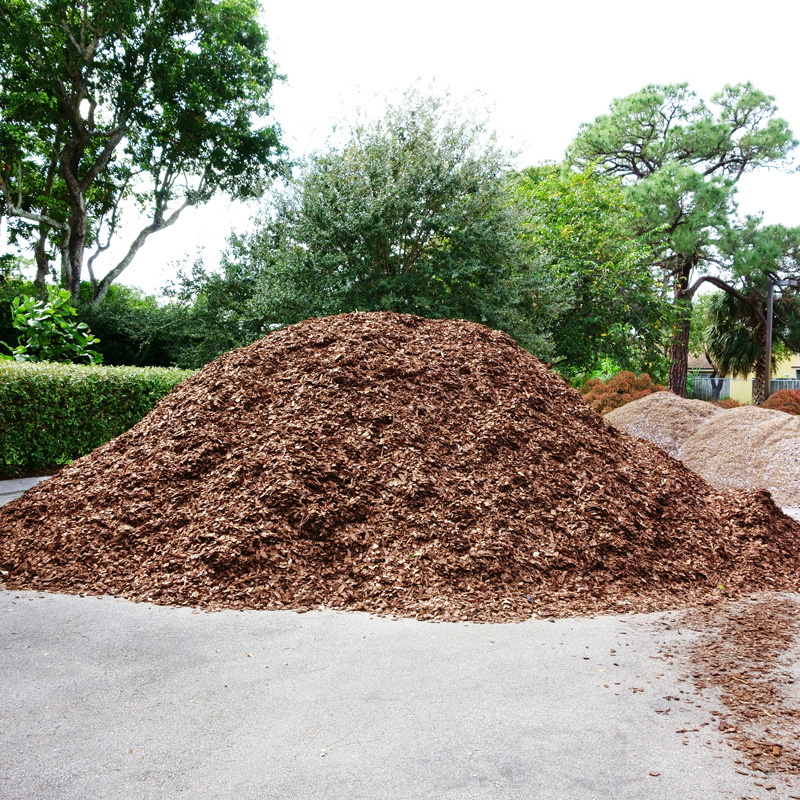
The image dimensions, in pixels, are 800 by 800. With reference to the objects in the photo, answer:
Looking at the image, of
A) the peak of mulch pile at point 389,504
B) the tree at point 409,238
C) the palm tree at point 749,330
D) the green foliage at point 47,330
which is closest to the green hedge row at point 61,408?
the green foliage at point 47,330

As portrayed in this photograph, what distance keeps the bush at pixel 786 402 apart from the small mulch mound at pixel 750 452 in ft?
14.8

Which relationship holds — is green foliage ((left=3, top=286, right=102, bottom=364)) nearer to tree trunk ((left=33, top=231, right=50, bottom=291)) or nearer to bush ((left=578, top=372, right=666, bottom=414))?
bush ((left=578, top=372, right=666, bottom=414))

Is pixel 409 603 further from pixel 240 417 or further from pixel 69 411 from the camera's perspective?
pixel 69 411

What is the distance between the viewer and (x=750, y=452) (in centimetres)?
852

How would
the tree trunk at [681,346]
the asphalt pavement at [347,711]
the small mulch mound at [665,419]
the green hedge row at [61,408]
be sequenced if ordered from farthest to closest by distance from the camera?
the tree trunk at [681,346]
the small mulch mound at [665,419]
the green hedge row at [61,408]
the asphalt pavement at [347,711]

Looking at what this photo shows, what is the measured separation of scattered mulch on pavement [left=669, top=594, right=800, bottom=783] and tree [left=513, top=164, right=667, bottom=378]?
12484 millimetres

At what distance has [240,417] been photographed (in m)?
5.33

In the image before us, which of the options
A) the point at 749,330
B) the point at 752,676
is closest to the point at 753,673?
the point at 752,676

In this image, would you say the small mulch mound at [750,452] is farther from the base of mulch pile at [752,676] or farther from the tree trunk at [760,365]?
Answer: the tree trunk at [760,365]

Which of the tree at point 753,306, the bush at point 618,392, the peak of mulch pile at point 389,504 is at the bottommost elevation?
the peak of mulch pile at point 389,504

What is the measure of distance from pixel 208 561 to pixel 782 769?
9.82 ft

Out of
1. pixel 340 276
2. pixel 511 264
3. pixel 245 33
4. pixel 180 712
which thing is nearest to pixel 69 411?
pixel 340 276

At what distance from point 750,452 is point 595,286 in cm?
887

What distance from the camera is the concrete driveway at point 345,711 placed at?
2.14 metres
